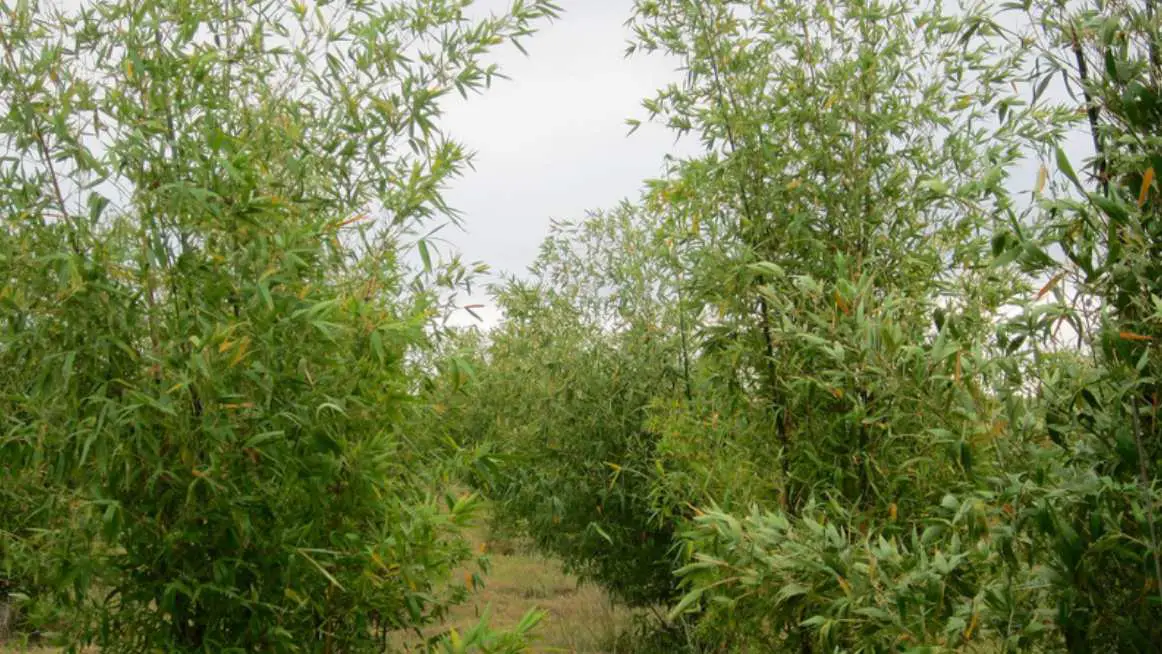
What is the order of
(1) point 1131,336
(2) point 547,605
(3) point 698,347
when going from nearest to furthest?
(1) point 1131,336, (3) point 698,347, (2) point 547,605

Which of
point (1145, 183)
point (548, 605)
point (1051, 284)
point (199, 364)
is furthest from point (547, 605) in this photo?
point (1145, 183)

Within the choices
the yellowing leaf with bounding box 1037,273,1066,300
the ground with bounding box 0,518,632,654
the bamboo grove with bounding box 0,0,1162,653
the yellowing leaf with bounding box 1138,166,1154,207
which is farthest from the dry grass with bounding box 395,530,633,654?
the yellowing leaf with bounding box 1138,166,1154,207

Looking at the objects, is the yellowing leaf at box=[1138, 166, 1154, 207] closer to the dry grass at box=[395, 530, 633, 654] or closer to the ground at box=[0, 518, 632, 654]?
the ground at box=[0, 518, 632, 654]

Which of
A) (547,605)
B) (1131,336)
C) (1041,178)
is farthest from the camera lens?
(547,605)

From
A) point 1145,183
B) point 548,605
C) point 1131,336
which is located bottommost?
point 548,605

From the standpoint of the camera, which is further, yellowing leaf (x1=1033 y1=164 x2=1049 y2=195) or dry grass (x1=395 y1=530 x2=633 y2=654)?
dry grass (x1=395 y1=530 x2=633 y2=654)

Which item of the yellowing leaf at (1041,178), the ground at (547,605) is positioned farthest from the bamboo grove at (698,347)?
the ground at (547,605)

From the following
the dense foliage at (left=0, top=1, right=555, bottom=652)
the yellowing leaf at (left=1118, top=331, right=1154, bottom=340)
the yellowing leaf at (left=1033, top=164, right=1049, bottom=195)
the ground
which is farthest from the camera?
the ground

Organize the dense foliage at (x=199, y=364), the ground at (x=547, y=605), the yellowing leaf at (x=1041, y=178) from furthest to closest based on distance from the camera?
the ground at (x=547, y=605)
the dense foliage at (x=199, y=364)
the yellowing leaf at (x=1041, y=178)

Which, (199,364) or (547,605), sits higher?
(199,364)

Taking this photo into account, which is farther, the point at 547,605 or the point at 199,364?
the point at 547,605

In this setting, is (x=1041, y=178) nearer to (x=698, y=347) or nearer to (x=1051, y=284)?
(x=1051, y=284)

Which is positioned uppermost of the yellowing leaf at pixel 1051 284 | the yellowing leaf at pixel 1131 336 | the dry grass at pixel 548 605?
the yellowing leaf at pixel 1051 284

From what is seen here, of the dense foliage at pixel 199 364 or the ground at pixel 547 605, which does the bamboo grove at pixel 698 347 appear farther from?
the ground at pixel 547 605
